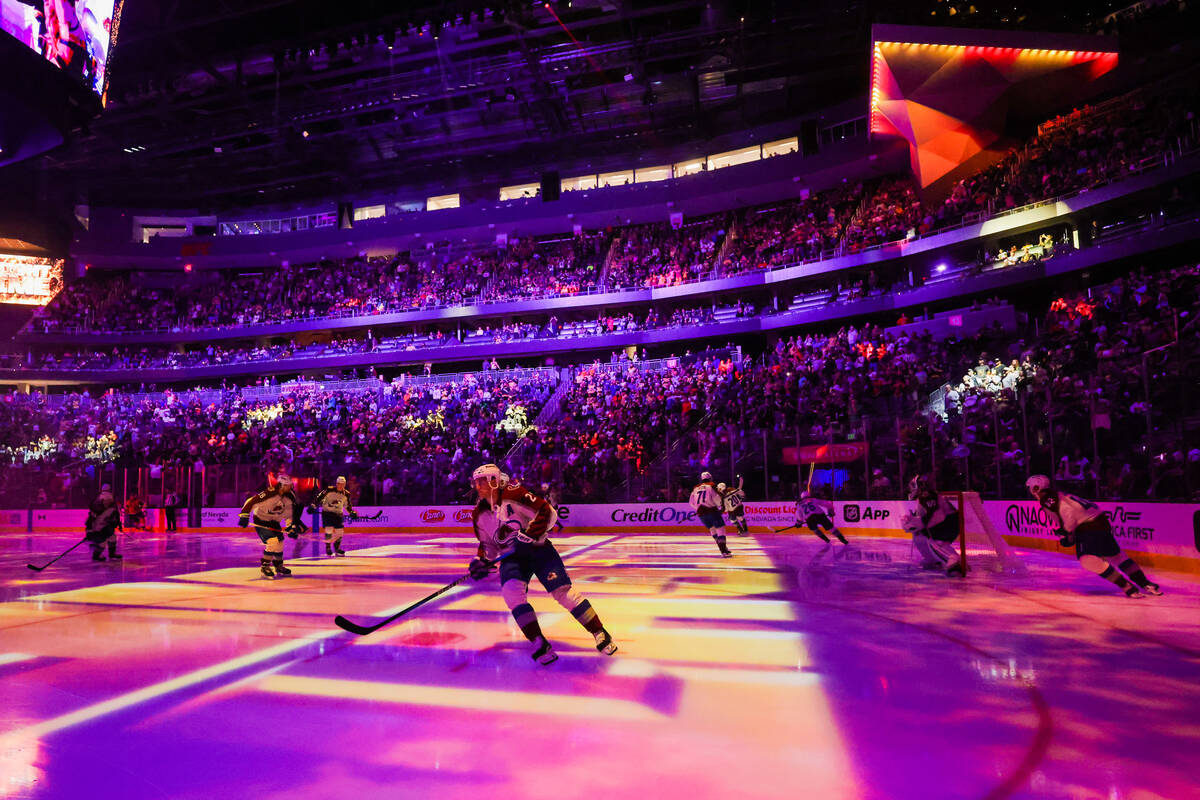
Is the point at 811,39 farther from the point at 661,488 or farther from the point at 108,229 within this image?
the point at 108,229

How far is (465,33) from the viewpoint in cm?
2817

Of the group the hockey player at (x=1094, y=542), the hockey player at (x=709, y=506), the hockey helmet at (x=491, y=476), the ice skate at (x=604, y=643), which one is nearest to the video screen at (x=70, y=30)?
the hockey helmet at (x=491, y=476)

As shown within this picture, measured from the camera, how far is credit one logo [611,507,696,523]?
851 inches

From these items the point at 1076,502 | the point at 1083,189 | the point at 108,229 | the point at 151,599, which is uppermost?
the point at 108,229

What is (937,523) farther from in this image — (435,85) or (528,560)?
(435,85)

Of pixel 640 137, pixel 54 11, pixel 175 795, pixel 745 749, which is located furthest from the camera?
pixel 640 137

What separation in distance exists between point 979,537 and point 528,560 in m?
8.78

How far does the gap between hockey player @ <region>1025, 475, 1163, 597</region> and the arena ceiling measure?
22.2m

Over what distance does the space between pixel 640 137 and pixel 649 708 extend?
37.3 meters

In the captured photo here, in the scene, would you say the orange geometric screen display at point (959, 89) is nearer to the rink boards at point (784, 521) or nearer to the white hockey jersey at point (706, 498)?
the rink boards at point (784, 521)

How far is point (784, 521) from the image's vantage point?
20.0 metres

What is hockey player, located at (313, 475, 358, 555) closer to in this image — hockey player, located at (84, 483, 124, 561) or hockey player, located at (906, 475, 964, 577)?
hockey player, located at (84, 483, 124, 561)

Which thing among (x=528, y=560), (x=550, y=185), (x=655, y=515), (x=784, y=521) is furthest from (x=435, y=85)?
(x=528, y=560)

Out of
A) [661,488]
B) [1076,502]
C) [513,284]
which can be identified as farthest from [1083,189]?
[513,284]
